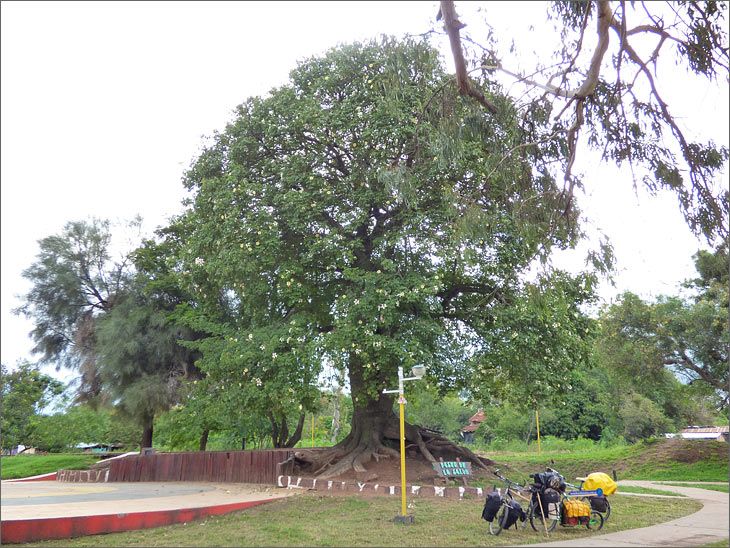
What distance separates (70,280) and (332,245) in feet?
60.8

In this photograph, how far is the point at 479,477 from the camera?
16.1 meters

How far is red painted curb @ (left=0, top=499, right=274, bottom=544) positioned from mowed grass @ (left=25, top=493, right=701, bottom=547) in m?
0.23

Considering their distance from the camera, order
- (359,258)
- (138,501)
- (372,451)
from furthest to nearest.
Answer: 1. (372,451)
2. (359,258)
3. (138,501)

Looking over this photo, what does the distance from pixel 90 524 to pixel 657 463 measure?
A: 2147 cm

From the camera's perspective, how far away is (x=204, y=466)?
21062 mm

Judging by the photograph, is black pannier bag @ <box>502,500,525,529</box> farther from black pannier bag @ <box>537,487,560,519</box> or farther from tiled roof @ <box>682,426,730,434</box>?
tiled roof @ <box>682,426,730,434</box>

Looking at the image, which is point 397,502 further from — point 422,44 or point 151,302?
point 151,302

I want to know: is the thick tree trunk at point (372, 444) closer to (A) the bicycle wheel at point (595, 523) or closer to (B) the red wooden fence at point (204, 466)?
(B) the red wooden fence at point (204, 466)

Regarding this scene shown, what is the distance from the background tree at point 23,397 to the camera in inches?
1404

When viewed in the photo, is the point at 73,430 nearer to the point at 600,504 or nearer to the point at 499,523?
the point at 499,523

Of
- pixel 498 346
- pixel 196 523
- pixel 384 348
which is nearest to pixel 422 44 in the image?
pixel 384 348

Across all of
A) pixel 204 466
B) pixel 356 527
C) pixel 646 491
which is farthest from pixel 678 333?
pixel 204 466

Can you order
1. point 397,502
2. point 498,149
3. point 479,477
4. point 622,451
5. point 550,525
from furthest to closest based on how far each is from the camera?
point 622,451 → point 479,477 → point 397,502 → point 498,149 → point 550,525

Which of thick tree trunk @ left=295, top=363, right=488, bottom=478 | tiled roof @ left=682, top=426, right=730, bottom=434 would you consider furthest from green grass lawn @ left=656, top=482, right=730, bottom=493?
tiled roof @ left=682, top=426, right=730, bottom=434
